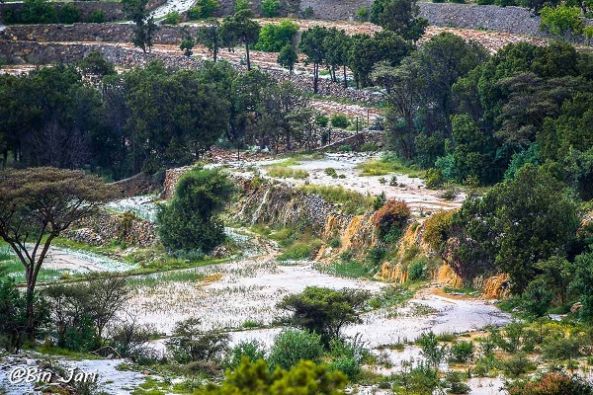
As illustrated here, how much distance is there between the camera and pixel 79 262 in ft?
199

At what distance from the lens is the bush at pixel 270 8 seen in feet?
346

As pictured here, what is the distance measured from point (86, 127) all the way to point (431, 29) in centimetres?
2535

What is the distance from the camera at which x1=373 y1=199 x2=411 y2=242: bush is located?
56.1m

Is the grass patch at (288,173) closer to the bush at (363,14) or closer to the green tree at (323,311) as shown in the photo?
the green tree at (323,311)

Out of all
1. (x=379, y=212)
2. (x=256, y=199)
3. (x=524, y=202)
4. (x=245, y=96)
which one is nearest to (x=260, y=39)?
(x=245, y=96)

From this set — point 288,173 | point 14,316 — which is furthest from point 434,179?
point 14,316

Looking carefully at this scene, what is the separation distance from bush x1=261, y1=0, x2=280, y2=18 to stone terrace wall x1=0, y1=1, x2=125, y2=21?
11.6 m

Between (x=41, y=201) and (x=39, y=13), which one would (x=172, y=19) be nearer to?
(x=39, y=13)

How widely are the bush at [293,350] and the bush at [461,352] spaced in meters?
3.82

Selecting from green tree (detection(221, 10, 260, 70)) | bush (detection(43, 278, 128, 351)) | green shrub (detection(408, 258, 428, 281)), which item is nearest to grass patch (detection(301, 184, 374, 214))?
green shrub (detection(408, 258, 428, 281))

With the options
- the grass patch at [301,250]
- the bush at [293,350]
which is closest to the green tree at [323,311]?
the bush at [293,350]

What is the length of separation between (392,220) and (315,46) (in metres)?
34.0

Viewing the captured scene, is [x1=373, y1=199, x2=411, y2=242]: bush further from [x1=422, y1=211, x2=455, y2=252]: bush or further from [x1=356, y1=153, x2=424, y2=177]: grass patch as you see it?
[x1=356, y1=153, x2=424, y2=177]: grass patch

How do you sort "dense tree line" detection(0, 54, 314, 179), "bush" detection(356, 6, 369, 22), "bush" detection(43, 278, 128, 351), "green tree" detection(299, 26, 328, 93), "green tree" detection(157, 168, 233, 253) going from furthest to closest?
1. "bush" detection(356, 6, 369, 22)
2. "green tree" detection(299, 26, 328, 93)
3. "dense tree line" detection(0, 54, 314, 179)
4. "green tree" detection(157, 168, 233, 253)
5. "bush" detection(43, 278, 128, 351)
